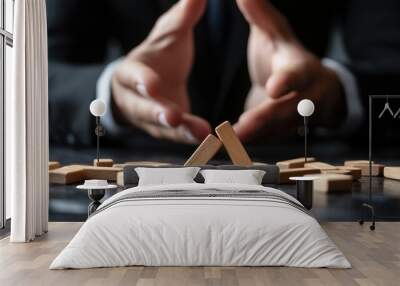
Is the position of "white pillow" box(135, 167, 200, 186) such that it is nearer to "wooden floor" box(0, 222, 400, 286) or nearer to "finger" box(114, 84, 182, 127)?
"wooden floor" box(0, 222, 400, 286)

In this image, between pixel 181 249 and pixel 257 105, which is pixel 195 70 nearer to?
pixel 257 105

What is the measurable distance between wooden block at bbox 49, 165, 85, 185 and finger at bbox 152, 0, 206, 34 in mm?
4095

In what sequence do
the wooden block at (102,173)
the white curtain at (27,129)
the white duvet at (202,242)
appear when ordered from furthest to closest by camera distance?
the wooden block at (102,173), the white curtain at (27,129), the white duvet at (202,242)

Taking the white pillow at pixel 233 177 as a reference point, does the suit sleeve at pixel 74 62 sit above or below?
above

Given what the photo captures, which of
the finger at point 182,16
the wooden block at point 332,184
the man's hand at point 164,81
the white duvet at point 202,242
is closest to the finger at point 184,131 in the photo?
the man's hand at point 164,81

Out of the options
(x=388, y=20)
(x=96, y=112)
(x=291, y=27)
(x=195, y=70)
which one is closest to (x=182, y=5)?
(x=195, y=70)

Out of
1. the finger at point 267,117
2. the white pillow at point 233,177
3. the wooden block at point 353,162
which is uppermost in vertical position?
the finger at point 267,117

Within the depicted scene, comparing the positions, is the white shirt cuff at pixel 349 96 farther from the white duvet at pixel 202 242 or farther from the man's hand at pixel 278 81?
the white duvet at pixel 202 242

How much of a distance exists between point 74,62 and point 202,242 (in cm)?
953

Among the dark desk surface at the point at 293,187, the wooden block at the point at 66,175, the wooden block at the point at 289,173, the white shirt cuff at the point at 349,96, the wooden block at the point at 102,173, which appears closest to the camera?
the dark desk surface at the point at 293,187

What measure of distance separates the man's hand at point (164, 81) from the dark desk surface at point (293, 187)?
1.63ft

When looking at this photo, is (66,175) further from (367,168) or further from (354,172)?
(367,168)

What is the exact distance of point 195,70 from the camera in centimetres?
1340

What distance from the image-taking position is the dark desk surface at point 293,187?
25.1ft
